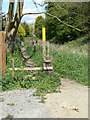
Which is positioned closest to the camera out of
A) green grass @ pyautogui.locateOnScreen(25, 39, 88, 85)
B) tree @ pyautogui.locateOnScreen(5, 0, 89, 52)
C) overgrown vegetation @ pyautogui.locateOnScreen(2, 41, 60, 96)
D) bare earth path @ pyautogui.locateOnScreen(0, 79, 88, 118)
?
bare earth path @ pyautogui.locateOnScreen(0, 79, 88, 118)

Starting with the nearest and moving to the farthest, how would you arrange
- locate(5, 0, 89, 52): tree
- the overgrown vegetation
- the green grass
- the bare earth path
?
the bare earth path, the overgrown vegetation, the green grass, locate(5, 0, 89, 52): tree

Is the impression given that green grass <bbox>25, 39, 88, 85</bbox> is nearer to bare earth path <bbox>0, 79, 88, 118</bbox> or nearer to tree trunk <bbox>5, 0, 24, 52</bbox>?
tree trunk <bbox>5, 0, 24, 52</bbox>

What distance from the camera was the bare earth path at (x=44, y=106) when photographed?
326 centimetres

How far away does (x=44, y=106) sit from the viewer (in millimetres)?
3734

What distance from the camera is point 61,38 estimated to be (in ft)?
55.7

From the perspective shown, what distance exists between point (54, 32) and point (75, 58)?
913 cm

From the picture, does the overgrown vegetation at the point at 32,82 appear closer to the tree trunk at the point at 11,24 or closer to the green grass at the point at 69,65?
the green grass at the point at 69,65

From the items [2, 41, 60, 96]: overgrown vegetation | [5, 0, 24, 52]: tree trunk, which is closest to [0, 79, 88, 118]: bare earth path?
[2, 41, 60, 96]: overgrown vegetation

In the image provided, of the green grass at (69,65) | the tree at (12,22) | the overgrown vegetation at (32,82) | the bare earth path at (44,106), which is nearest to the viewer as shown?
the bare earth path at (44,106)

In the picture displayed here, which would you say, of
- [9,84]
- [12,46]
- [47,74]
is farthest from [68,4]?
[9,84]

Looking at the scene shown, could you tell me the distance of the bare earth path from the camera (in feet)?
10.7

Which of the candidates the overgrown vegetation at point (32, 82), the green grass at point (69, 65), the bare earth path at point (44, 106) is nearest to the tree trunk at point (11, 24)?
the green grass at point (69, 65)

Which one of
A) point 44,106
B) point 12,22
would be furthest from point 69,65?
point 44,106

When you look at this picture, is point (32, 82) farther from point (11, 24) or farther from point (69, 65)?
point (11, 24)
